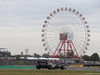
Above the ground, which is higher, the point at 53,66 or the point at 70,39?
the point at 70,39

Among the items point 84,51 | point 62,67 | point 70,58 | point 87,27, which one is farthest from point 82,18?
Answer: point 62,67

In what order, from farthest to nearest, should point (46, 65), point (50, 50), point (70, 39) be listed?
point (70, 39) → point (50, 50) → point (46, 65)

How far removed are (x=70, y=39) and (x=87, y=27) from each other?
9170 millimetres

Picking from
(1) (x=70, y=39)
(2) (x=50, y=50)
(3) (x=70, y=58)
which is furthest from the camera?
(3) (x=70, y=58)

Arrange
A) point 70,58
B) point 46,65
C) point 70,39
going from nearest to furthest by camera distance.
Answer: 1. point 46,65
2. point 70,39
3. point 70,58

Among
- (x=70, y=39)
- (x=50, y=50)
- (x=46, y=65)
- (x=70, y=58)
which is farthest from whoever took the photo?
(x=70, y=58)

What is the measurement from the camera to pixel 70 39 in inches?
4641

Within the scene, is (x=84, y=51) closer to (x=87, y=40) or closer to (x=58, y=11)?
(x=87, y=40)

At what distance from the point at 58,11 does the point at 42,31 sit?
375 inches

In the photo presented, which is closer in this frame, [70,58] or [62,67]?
[62,67]

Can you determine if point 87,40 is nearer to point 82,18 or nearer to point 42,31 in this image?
point 82,18

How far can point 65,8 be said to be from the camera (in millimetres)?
112500

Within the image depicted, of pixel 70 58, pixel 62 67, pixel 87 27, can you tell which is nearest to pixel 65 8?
pixel 87 27

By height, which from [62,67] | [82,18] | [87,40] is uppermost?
[82,18]
